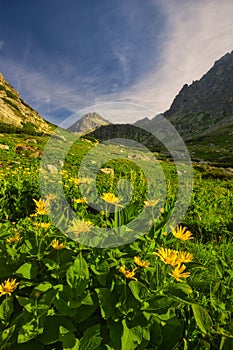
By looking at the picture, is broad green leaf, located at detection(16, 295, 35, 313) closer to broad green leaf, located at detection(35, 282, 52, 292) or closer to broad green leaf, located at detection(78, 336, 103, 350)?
broad green leaf, located at detection(35, 282, 52, 292)

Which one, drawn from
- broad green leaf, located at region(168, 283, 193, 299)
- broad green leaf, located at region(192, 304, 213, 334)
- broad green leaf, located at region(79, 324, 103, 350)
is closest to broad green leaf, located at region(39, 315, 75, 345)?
broad green leaf, located at region(79, 324, 103, 350)

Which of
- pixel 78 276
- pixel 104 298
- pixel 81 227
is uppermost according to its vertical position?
pixel 81 227

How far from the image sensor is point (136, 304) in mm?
1737

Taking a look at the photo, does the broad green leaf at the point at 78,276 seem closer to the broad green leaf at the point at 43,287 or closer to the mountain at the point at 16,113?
the broad green leaf at the point at 43,287

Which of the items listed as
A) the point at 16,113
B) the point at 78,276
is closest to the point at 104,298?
the point at 78,276

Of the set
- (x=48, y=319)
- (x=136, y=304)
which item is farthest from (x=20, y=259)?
(x=136, y=304)

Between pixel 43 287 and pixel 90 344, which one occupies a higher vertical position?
pixel 43 287

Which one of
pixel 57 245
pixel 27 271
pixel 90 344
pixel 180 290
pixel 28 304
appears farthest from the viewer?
pixel 57 245

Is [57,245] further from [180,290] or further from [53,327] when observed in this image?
[180,290]

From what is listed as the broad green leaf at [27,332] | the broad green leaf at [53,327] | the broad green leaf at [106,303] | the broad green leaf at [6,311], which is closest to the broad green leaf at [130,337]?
the broad green leaf at [106,303]

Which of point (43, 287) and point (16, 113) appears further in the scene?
point (16, 113)

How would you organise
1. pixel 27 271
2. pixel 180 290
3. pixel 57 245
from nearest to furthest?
1. pixel 180 290
2. pixel 27 271
3. pixel 57 245

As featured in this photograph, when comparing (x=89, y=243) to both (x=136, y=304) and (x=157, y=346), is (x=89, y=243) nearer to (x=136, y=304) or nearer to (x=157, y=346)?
(x=136, y=304)

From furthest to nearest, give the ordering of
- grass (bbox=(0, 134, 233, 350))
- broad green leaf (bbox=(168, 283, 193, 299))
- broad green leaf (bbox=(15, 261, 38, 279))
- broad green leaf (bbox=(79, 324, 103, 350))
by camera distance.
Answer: broad green leaf (bbox=(15, 261, 38, 279))
broad green leaf (bbox=(168, 283, 193, 299))
grass (bbox=(0, 134, 233, 350))
broad green leaf (bbox=(79, 324, 103, 350))
